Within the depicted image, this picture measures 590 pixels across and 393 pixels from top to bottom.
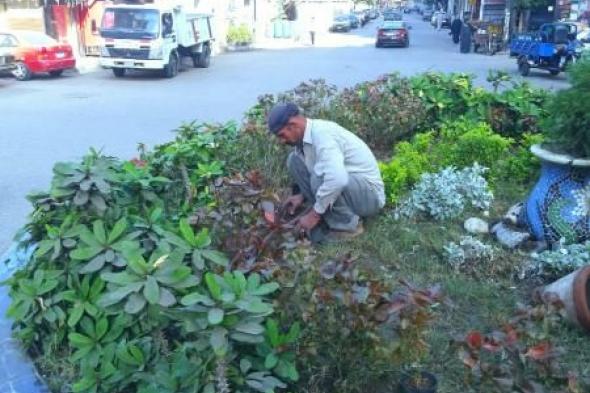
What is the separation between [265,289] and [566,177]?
9.20 feet

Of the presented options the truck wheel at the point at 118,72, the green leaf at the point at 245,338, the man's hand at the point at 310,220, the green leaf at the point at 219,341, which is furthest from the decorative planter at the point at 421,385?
the truck wheel at the point at 118,72

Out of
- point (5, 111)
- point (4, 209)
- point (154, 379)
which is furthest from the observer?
point (5, 111)

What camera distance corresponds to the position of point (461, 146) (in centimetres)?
579

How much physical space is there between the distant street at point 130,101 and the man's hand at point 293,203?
9.35 ft

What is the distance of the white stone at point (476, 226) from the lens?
4727 mm

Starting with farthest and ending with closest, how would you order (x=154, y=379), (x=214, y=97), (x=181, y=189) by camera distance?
1. (x=214, y=97)
2. (x=181, y=189)
3. (x=154, y=379)

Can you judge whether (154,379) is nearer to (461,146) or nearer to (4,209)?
(461,146)

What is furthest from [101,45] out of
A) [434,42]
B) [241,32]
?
[434,42]

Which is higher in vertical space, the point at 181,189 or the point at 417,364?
the point at 181,189

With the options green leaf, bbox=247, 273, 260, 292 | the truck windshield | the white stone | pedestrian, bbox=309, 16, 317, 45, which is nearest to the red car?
the truck windshield

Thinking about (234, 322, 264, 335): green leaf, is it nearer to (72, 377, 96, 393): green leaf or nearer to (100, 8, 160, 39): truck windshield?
(72, 377, 96, 393): green leaf

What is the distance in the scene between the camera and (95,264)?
304 centimetres

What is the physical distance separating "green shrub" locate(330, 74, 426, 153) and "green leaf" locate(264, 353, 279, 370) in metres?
4.08

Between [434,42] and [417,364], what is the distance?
37.7m
